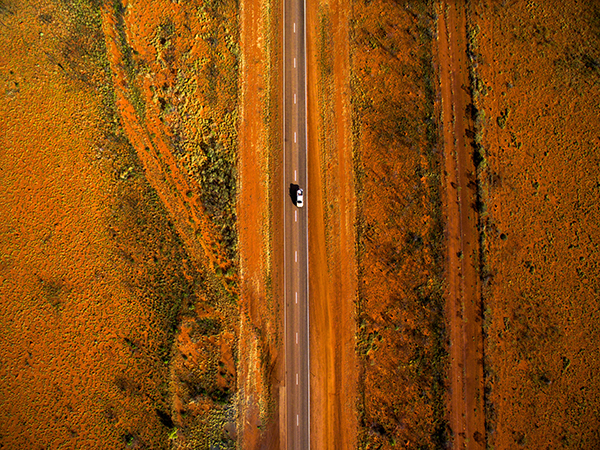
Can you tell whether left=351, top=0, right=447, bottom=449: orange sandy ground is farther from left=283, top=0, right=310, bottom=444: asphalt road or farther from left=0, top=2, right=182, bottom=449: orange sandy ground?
left=0, top=2, right=182, bottom=449: orange sandy ground

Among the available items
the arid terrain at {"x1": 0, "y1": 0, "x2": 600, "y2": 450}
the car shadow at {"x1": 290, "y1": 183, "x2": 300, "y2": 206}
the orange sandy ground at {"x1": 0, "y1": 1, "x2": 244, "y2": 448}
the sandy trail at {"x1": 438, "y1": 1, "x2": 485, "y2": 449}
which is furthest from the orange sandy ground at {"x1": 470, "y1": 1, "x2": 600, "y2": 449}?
the orange sandy ground at {"x1": 0, "y1": 1, "x2": 244, "y2": 448}

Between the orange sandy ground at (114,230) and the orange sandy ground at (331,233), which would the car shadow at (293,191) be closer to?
the orange sandy ground at (331,233)

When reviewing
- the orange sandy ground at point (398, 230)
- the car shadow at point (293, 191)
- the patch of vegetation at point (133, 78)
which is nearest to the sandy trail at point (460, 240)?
the orange sandy ground at point (398, 230)

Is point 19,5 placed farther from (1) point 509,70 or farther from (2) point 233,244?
(1) point 509,70

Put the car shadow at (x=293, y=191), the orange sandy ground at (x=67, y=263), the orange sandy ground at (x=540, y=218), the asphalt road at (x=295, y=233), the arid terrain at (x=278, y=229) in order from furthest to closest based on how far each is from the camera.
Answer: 1. the car shadow at (x=293, y=191)
2. the orange sandy ground at (x=540, y=218)
3. the asphalt road at (x=295, y=233)
4. the arid terrain at (x=278, y=229)
5. the orange sandy ground at (x=67, y=263)

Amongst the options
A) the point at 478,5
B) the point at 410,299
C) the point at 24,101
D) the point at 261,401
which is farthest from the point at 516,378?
the point at 24,101
